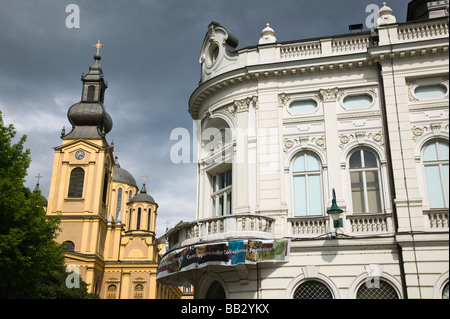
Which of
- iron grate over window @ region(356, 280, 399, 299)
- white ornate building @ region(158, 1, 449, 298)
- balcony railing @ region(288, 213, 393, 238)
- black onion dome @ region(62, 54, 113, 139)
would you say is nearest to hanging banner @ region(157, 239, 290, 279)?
white ornate building @ region(158, 1, 449, 298)

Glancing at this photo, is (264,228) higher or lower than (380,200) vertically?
lower

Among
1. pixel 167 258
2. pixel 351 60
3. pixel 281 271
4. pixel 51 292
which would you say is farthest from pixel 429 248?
pixel 51 292

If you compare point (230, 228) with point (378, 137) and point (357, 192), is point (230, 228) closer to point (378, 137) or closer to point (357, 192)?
point (357, 192)

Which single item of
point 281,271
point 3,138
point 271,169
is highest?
point 3,138

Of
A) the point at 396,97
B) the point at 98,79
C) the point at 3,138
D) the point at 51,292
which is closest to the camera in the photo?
the point at 396,97

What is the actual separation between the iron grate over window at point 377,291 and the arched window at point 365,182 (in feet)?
8.83

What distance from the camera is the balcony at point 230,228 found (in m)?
16.6

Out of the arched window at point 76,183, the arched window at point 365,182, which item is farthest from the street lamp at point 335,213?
the arched window at point 76,183

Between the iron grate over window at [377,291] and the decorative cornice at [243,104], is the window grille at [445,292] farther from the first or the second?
the decorative cornice at [243,104]

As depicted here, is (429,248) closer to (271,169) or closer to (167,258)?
(271,169)

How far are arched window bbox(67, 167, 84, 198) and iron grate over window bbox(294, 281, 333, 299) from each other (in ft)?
144

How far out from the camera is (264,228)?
17031 millimetres
